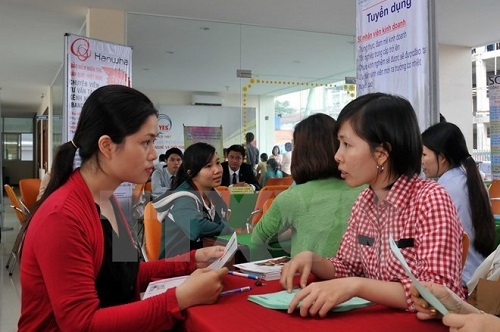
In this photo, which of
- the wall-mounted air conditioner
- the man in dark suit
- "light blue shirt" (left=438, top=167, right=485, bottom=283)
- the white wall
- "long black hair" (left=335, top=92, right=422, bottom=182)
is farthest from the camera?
the white wall

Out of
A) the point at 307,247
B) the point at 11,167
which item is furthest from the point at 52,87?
the point at 307,247

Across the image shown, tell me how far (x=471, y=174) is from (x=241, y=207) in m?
2.36

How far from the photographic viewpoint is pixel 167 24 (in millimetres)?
7152

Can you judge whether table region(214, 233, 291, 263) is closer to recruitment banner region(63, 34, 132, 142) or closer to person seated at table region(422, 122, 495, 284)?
person seated at table region(422, 122, 495, 284)

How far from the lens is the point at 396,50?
273cm

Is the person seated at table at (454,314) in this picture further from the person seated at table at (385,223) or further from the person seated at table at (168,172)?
the person seated at table at (168,172)

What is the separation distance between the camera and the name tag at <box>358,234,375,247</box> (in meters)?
1.42

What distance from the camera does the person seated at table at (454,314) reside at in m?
0.98

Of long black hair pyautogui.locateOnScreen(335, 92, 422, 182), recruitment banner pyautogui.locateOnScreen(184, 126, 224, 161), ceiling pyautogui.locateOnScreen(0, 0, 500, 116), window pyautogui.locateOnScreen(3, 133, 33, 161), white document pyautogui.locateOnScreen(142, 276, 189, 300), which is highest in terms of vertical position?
ceiling pyautogui.locateOnScreen(0, 0, 500, 116)

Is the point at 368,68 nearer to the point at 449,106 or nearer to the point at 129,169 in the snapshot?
the point at 129,169

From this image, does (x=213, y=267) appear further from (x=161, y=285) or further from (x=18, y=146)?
(x=18, y=146)

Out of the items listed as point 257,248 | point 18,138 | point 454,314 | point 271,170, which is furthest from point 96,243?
point 18,138

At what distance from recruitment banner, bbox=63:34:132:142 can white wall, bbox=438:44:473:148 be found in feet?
20.2

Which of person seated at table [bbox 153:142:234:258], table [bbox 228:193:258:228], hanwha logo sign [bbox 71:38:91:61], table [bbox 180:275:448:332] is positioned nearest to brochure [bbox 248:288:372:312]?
table [bbox 180:275:448:332]
